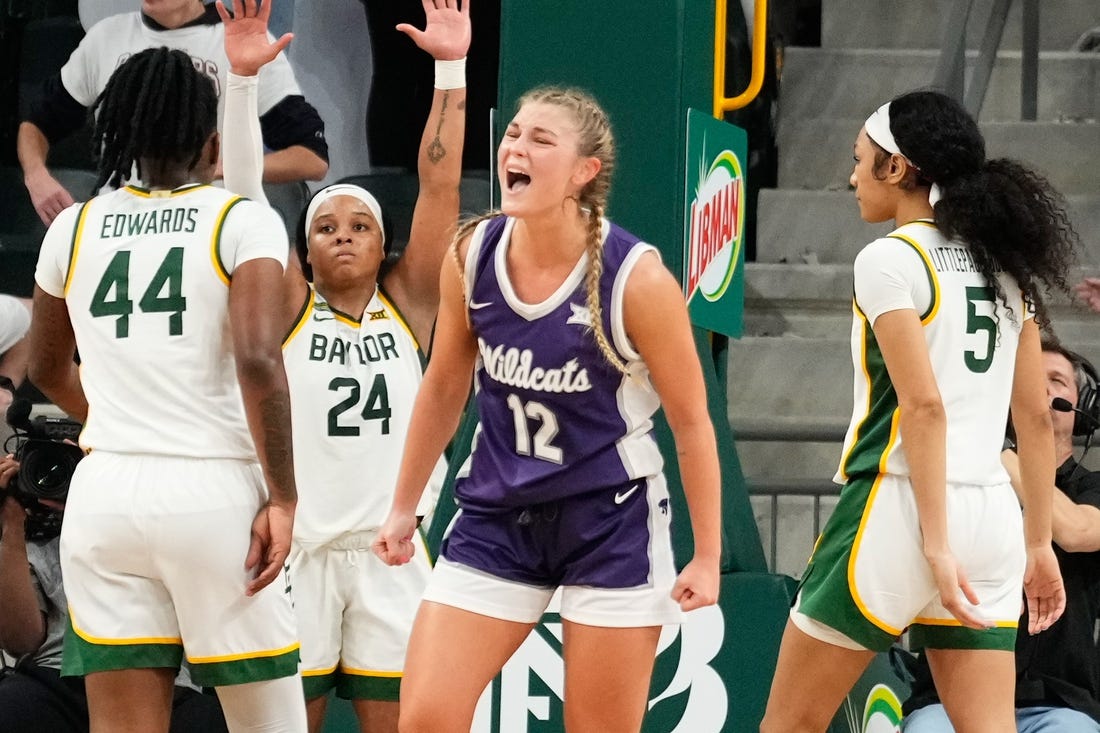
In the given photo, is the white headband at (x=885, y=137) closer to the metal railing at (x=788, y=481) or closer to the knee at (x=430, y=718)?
the knee at (x=430, y=718)

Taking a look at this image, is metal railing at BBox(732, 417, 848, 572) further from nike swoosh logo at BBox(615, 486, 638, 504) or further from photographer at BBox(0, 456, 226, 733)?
nike swoosh logo at BBox(615, 486, 638, 504)

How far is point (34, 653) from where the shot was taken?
4.75 metres

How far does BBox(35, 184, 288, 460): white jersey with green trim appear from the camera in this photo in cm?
358

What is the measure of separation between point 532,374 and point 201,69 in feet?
9.33

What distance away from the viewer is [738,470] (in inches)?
193

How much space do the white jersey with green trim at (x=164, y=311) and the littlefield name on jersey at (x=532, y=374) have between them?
0.63 m

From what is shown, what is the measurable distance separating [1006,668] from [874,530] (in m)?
0.42

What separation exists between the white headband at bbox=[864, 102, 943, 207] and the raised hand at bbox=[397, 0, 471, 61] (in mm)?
1273

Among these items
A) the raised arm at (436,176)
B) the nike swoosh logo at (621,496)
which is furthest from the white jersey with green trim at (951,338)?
the raised arm at (436,176)

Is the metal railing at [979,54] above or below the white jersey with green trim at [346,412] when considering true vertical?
above

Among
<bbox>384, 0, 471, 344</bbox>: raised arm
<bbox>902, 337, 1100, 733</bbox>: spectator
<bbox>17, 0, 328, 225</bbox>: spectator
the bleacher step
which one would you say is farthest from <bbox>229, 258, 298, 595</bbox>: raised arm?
the bleacher step

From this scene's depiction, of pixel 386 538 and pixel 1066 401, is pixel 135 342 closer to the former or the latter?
pixel 386 538

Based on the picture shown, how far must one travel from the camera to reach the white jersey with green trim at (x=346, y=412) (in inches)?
169

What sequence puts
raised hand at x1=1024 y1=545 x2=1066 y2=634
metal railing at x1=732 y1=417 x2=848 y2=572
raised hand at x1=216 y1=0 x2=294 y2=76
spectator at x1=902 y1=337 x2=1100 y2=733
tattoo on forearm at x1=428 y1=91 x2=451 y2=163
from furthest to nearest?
metal railing at x1=732 y1=417 x2=848 y2=572 < tattoo on forearm at x1=428 y1=91 x2=451 y2=163 < spectator at x1=902 y1=337 x2=1100 y2=733 < raised hand at x1=216 y1=0 x2=294 y2=76 < raised hand at x1=1024 y1=545 x2=1066 y2=634
